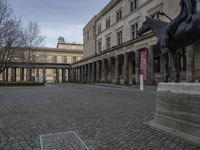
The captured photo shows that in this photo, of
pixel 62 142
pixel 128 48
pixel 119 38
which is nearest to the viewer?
pixel 62 142

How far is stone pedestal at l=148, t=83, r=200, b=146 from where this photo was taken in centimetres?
551

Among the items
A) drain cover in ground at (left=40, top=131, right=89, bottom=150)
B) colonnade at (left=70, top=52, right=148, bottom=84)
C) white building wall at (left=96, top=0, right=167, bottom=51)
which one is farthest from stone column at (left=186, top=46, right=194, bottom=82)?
drain cover in ground at (left=40, top=131, right=89, bottom=150)

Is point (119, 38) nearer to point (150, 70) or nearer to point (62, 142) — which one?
point (150, 70)

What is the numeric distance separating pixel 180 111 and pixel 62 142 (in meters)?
3.08

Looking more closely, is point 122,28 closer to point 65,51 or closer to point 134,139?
point 134,139

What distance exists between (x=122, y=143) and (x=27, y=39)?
43.1 m

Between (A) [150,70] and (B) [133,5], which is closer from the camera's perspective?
(A) [150,70]

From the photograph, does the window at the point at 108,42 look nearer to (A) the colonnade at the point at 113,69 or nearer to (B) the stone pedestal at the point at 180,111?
(A) the colonnade at the point at 113,69

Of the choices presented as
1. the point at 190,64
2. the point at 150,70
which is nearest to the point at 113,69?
the point at 150,70

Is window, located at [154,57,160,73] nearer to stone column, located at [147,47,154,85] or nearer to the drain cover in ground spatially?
stone column, located at [147,47,154,85]

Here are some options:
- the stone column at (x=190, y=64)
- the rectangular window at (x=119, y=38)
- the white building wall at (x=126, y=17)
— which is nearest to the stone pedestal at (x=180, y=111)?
the stone column at (x=190, y=64)

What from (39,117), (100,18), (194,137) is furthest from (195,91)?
(100,18)

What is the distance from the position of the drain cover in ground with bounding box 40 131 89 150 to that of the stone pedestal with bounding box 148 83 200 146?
239 cm

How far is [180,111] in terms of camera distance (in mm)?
6090
